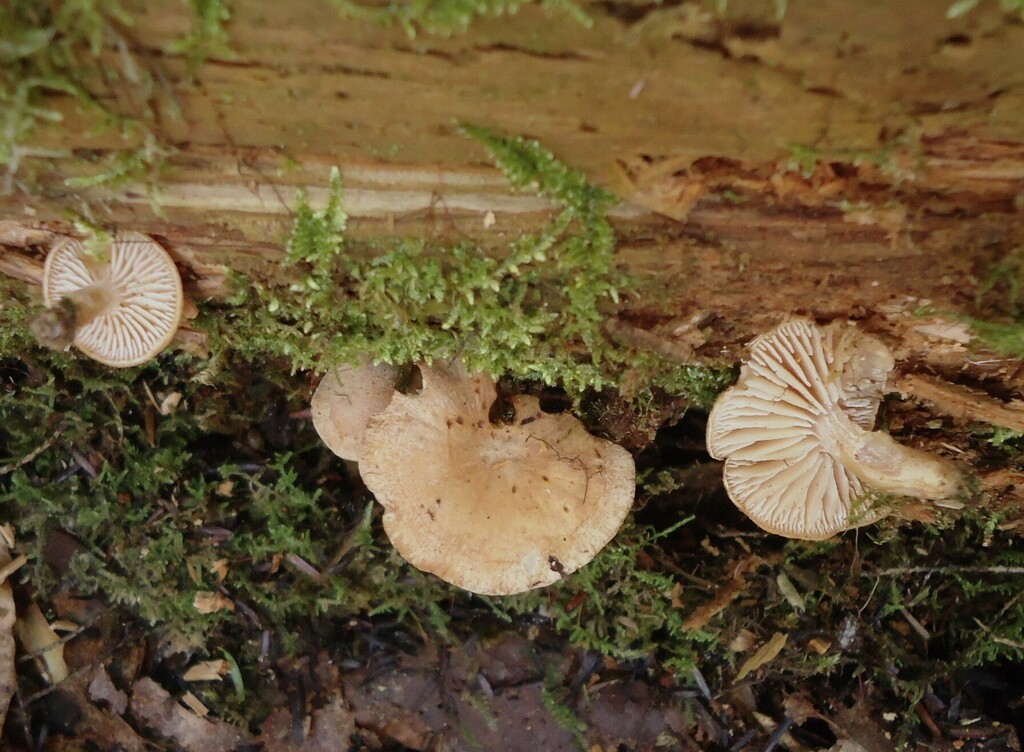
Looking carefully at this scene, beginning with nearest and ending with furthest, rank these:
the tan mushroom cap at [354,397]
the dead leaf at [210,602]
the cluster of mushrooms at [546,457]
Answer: the cluster of mushrooms at [546,457] → the tan mushroom cap at [354,397] → the dead leaf at [210,602]

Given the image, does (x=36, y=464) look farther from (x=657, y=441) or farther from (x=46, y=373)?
(x=657, y=441)

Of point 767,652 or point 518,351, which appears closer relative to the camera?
point 518,351

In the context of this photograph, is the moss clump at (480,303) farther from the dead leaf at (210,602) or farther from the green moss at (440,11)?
the dead leaf at (210,602)

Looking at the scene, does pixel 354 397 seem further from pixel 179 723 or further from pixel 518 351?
pixel 179 723

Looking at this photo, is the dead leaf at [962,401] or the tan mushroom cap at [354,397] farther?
the tan mushroom cap at [354,397]

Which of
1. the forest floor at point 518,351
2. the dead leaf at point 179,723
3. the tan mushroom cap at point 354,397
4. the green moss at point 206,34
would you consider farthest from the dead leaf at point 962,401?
the dead leaf at point 179,723

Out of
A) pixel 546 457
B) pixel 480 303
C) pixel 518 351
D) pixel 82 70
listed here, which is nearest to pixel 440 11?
pixel 82 70

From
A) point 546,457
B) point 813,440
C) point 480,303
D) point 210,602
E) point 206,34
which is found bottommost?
point 210,602
